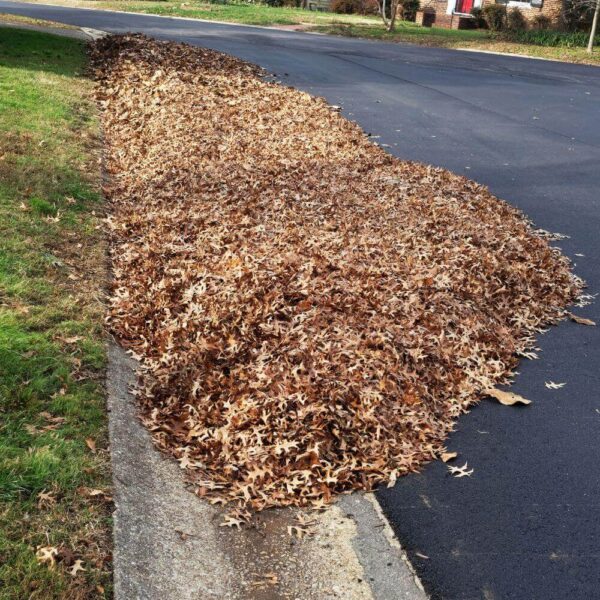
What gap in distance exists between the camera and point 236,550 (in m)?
4.03

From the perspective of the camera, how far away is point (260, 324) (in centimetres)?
574

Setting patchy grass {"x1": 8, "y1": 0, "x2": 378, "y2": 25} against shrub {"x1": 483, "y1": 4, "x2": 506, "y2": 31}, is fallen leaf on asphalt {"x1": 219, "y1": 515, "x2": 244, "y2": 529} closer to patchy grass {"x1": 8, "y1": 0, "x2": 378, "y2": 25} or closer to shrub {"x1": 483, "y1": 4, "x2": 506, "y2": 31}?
patchy grass {"x1": 8, "y1": 0, "x2": 378, "y2": 25}

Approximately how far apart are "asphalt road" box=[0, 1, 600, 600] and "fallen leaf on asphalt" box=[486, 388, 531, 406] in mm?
79

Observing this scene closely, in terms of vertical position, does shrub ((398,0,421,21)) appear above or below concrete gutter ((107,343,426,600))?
above

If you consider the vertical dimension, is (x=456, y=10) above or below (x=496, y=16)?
above

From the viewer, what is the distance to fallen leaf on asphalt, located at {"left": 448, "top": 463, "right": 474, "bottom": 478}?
4645 millimetres

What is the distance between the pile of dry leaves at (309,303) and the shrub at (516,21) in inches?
995

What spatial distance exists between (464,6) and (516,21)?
441cm

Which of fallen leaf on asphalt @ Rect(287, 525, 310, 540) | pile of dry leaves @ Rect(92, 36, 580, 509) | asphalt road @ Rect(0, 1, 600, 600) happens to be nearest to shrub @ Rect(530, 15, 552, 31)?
asphalt road @ Rect(0, 1, 600, 600)

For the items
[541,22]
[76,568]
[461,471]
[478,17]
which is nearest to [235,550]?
[76,568]

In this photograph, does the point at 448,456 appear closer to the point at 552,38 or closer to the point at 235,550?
the point at 235,550

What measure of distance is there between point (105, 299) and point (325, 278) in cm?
173

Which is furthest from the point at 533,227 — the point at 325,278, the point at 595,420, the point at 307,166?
the point at 595,420

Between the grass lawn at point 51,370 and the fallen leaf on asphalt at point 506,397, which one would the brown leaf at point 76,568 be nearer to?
the grass lawn at point 51,370
